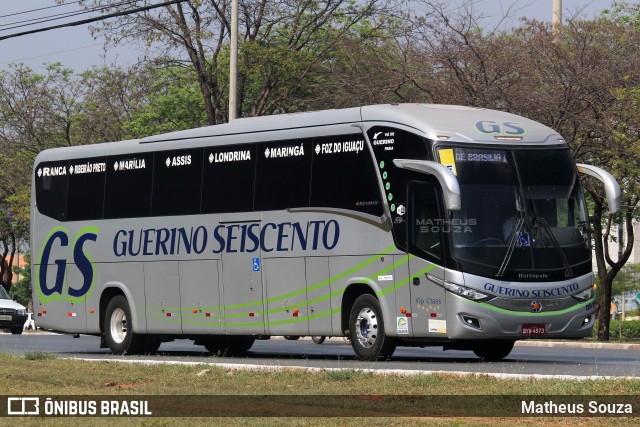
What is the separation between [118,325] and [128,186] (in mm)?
2541

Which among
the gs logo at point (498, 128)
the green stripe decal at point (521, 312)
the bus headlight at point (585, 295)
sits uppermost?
the gs logo at point (498, 128)

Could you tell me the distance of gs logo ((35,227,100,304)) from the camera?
Answer: 84.0 feet

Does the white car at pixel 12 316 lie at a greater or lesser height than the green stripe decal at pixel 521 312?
lesser

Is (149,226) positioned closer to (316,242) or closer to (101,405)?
(316,242)

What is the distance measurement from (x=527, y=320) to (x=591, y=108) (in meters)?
16.8

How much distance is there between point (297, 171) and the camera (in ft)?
72.5

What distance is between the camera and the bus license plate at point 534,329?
19.7 meters

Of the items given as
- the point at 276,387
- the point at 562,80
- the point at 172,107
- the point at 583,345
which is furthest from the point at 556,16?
the point at 276,387

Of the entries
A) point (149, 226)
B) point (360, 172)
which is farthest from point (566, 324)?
point (149, 226)

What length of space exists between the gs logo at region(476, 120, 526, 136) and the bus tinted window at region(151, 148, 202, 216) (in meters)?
5.50

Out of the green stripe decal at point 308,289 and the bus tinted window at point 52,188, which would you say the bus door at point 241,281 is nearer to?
the green stripe decal at point 308,289

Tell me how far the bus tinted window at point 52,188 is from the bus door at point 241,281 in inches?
177

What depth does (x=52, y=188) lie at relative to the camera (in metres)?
26.6

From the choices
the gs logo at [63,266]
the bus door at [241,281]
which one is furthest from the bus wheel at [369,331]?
the gs logo at [63,266]
